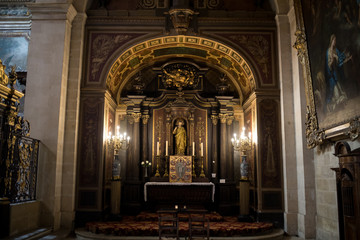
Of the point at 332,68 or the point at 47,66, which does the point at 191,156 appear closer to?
the point at 47,66

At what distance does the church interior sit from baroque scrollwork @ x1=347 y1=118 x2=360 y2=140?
2 centimetres

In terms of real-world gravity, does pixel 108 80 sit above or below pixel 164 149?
above

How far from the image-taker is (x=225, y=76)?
44.4 ft

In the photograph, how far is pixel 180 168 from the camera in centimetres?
1280

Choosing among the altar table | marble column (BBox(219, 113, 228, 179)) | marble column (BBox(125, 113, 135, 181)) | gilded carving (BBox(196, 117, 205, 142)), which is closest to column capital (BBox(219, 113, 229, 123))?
marble column (BBox(219, 113, 228, 179))

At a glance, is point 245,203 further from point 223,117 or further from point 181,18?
point 181,18

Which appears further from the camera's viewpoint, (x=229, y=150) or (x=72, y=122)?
(x=229, y=150)

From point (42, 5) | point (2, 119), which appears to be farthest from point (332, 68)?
point (42, 5)

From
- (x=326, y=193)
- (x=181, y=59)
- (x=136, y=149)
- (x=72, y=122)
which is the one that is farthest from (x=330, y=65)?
(x=136, y=149)

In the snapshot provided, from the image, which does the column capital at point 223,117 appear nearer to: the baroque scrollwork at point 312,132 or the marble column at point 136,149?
the marble column at point 136,149

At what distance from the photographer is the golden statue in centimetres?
1309

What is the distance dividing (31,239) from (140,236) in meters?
2.51

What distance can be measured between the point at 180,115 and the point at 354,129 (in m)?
7.79

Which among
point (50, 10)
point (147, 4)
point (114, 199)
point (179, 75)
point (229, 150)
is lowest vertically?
point (114, 199)
